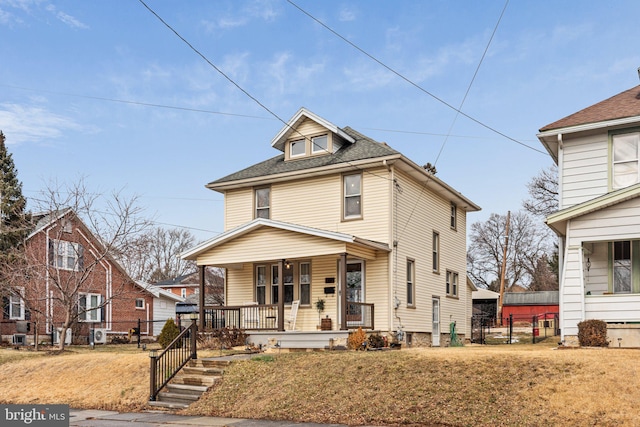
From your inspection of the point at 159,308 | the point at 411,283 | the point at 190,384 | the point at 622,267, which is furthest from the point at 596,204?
the point at 159,308

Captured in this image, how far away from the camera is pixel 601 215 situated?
1672 cm

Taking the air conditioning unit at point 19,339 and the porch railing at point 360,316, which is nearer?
the porch railing at point 360,316

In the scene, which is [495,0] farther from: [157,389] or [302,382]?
[157,389]

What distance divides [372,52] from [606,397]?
10.5m

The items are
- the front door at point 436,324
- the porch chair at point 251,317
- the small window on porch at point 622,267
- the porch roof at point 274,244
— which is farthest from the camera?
the front door at point 436,324

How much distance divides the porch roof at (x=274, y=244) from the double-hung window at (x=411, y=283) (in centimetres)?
197

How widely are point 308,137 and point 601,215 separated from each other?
1111 centimetres

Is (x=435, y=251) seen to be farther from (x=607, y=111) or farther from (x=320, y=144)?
(x=607, y=111)

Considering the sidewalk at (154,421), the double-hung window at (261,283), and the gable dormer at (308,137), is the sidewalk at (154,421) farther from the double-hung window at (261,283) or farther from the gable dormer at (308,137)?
the gable dormer at (308,137)

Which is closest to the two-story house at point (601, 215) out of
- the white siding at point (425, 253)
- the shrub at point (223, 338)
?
the white siding at point (425, 253)

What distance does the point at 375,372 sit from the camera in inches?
543

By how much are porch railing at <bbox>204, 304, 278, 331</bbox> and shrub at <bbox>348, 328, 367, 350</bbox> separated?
11.4ft

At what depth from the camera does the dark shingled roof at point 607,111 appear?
1842 centimetres

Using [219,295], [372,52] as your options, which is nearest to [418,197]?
[372,52]
